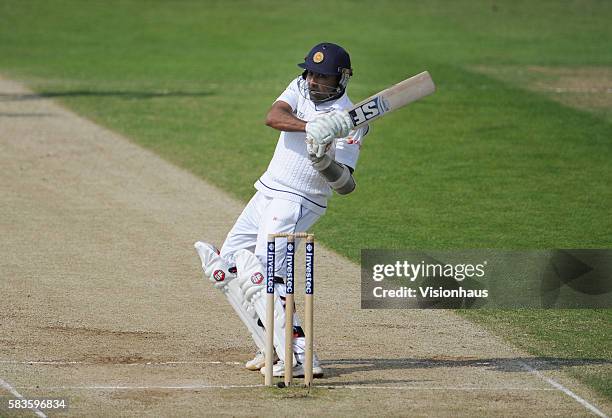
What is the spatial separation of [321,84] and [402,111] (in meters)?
13.7

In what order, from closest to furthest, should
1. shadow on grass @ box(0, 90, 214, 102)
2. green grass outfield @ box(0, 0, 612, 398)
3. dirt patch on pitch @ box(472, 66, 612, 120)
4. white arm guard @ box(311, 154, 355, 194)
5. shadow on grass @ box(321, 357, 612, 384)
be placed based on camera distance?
white arm guard @ box(311, 154, 355, 194) < shadow on grass @ box(321, 357, 612, 384) < green grass outfield @ box(0, 0, 612, 398) < shadow on grass @ box(0, 90, 214, 102) < dirt patch on pitch @ box(472, 66, 612, 120)

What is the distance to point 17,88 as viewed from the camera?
78.0 ft

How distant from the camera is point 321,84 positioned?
27.4 ft

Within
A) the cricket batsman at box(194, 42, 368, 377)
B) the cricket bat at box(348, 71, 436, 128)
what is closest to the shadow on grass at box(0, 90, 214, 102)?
the cricket batsman at box(194, 42, 368, 377)

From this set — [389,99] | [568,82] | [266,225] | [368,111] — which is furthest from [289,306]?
[568,82]

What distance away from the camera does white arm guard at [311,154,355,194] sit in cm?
793

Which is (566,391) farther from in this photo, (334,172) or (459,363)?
(334,172)

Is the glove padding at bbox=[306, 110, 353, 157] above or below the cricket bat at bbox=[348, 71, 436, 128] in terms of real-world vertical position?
below

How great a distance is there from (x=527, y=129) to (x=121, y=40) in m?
15.4

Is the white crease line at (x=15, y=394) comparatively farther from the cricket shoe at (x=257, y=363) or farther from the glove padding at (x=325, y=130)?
the glove padding at (x=325, y=130)

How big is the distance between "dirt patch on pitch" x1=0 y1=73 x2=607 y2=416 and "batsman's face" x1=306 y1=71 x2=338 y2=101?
2010mm

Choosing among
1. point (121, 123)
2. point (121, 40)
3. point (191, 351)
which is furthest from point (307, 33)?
point (191, 351)

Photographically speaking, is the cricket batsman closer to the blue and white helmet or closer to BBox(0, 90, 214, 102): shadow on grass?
the blue and white helmet

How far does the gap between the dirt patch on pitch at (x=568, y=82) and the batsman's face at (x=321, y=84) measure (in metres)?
14.1
